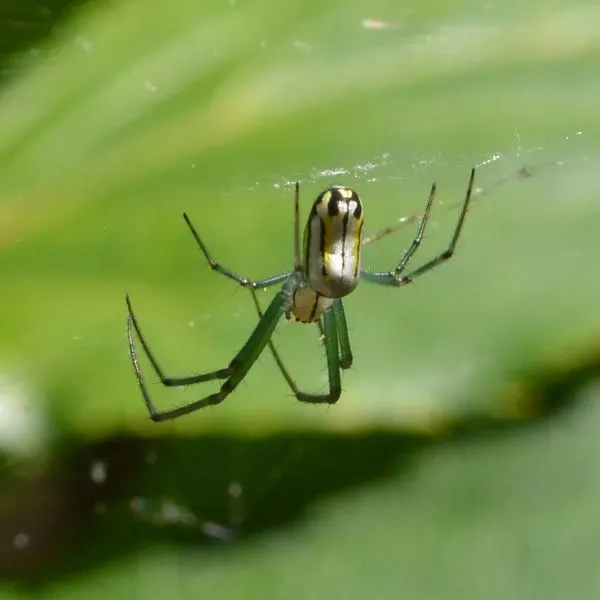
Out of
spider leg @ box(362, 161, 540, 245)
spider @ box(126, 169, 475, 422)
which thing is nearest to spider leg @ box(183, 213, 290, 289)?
spider @ box(126, 169, 475, 422)

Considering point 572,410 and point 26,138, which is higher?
point 26,138

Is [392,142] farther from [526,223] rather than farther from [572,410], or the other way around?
[572,410]

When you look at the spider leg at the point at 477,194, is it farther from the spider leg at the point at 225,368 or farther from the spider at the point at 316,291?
the spider leg at the point at 225,368

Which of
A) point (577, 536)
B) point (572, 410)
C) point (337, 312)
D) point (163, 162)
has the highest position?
point (163, 162)

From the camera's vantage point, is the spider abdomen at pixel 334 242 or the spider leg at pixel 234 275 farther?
the spider leg at pixel 234 275

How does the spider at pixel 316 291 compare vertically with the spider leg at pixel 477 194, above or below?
below

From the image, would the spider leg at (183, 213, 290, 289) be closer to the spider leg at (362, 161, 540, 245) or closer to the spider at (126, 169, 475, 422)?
the spider at (126, 169, 475, 422)

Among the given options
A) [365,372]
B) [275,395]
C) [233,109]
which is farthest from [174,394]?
[233,109]

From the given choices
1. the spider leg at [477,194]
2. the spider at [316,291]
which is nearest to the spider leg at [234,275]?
the spider at [316,291]
